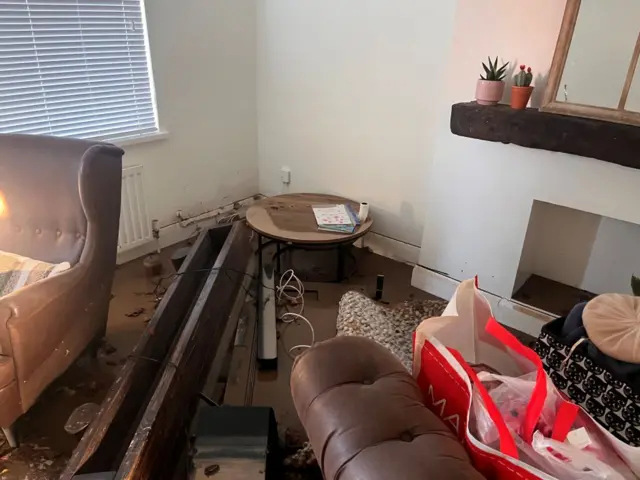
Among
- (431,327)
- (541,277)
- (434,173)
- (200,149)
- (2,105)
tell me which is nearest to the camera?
(431,327)

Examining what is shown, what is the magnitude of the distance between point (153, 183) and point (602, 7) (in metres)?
2.42

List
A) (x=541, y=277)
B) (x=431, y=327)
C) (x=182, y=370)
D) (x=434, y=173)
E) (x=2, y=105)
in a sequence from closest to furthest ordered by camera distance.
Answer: (x=431, y=327)
(x=182, y=370)
(x=2, y=105)
(x=434, y=173)
(x=541, y=277)

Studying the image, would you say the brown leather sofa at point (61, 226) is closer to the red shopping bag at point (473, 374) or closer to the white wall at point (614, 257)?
the red shopping bag at point (473, 374)

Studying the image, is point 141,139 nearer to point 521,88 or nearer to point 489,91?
point 489,91

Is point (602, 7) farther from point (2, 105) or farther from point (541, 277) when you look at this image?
point (2, 105)

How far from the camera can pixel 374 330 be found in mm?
2348

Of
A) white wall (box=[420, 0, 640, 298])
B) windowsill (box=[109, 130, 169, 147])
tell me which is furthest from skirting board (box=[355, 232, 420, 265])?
windowsill (box=[109, 130, 169, 147])

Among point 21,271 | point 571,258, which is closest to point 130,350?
point 21,271

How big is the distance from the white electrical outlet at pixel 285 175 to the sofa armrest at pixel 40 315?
6.13ft

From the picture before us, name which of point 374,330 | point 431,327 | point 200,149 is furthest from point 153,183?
point 431,327

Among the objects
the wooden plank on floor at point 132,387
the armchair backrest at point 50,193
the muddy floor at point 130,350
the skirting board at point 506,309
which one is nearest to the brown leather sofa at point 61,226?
the armchair backrest at point 50,193

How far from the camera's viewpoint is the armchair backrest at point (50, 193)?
1891mm

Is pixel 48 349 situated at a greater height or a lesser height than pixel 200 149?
lesser

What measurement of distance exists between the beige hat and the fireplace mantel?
35.7 inches
